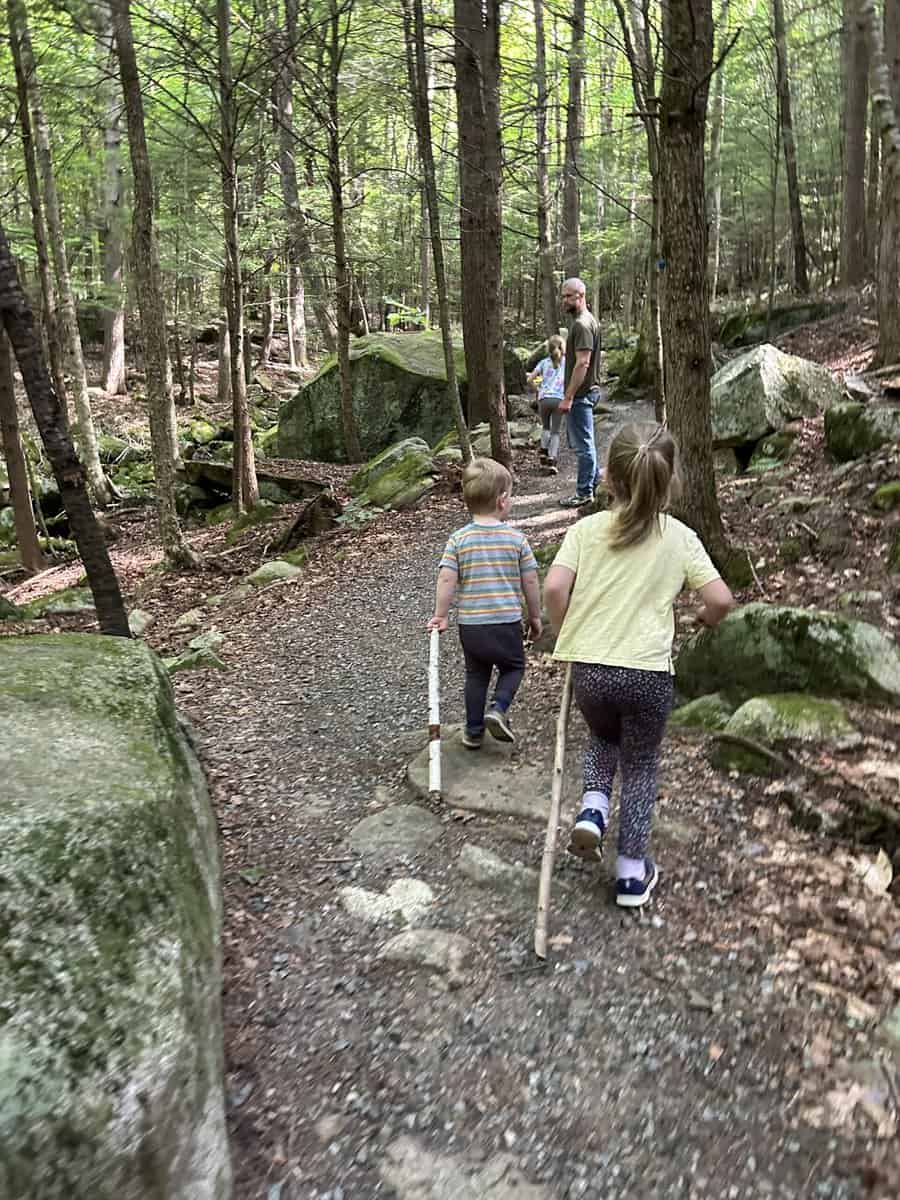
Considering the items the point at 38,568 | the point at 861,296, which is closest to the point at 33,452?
the point at 38,568

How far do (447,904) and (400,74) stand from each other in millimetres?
12766

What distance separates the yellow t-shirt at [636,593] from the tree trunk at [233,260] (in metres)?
9.28

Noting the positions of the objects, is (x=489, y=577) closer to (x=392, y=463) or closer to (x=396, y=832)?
(x=396, y=832)

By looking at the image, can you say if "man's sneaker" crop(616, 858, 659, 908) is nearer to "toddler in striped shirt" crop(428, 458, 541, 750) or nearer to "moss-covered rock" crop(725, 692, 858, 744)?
"moss-covered rock" crop(725, 692, 858, 744)

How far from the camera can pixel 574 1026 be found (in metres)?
2.88

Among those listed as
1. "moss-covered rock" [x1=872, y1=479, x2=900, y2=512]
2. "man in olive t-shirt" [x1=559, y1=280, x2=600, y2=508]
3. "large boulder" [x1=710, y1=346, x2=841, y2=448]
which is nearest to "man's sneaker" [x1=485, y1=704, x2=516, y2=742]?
"moss-covered rock" [x1=872, y1=479, x2=900, y2=512]

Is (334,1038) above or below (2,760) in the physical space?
below

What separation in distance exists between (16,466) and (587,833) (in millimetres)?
10855

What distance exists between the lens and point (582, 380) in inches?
365

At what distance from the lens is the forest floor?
93.8 inches

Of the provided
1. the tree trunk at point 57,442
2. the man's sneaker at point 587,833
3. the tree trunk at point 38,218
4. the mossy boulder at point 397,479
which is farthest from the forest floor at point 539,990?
the tree trunk at point 38,218

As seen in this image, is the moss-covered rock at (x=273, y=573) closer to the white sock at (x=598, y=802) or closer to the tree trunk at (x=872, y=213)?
the white sock at (x=598, y=802)

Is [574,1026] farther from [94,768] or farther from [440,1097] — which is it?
[94,768]

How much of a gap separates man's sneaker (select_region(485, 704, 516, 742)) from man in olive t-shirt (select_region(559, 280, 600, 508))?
5291 millimetres
